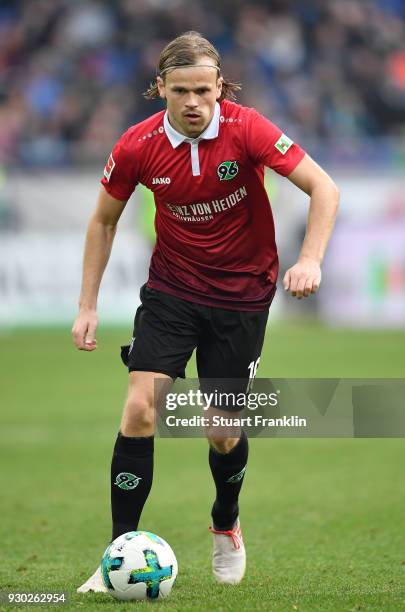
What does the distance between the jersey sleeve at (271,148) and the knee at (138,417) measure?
1.14 meters

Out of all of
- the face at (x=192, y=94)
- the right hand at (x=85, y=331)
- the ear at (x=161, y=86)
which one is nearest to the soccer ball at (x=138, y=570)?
the right hand at (x=85, y=331)

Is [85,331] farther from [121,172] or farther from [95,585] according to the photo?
[95,585]

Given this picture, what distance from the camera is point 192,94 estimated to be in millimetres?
5051

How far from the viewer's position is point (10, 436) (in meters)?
10.3

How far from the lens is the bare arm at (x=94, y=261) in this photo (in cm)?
541

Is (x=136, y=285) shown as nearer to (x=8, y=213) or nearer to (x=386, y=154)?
(x=8, y=213)

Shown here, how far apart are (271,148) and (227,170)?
257 mm

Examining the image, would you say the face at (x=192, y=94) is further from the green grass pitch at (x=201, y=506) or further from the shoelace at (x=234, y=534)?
the green grass pitch at (x=201, y=506)

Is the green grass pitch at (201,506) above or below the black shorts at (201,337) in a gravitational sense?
below

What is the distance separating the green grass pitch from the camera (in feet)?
16.8

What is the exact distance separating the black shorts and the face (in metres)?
0.81

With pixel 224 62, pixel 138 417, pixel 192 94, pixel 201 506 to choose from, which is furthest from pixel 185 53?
pixel 224 62

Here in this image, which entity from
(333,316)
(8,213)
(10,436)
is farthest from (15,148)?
(10,436)

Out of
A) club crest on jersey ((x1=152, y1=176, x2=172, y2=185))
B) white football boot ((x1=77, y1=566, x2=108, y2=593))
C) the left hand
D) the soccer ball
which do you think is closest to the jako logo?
club crest on jersey ((x1=152, y1=176, x2=172, y2=185))
